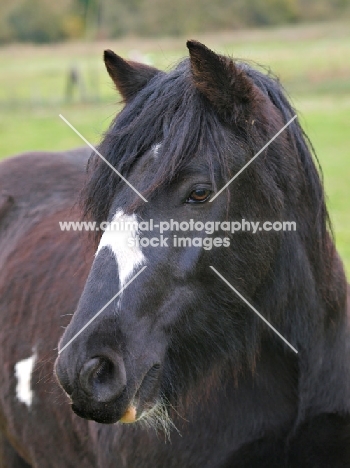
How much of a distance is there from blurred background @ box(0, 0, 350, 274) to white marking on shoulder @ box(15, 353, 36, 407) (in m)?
16.1

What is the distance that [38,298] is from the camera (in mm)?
3854

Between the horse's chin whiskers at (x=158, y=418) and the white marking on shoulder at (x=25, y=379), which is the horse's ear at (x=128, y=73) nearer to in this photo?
the horse's chin whiskers at (x=158, y=418)

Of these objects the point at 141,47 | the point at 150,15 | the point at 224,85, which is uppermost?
the point at 224,85

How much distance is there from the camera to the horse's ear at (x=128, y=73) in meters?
2.90

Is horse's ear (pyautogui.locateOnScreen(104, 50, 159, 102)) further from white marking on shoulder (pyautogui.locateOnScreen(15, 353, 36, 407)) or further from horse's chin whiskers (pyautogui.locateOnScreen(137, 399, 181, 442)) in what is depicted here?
white marking on shoulder (pyautogui.locateOnScreen(15, 353, 36, 407))

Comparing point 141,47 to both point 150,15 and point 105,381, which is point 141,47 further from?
point 105,381

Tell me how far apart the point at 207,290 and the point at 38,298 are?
1.54 metres

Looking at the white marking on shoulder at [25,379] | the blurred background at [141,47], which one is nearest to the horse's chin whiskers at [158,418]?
the white marking on shoulder at [25,379]

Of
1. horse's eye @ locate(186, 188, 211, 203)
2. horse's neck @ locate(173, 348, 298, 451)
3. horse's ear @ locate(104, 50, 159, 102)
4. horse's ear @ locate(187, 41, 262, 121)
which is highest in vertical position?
horse's ear @ locate(187, 41, 262, 121)

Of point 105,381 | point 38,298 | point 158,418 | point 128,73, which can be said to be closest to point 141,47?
point 38,298

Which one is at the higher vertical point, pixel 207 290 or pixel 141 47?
pixel 207 290

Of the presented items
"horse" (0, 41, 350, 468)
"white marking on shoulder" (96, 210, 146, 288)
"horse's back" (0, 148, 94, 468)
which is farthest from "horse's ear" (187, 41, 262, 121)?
"horse's back" (0, 148, 94, 468)

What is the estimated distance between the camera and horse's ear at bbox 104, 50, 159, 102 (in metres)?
2.90

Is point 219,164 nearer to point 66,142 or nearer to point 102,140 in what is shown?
point 102,140
